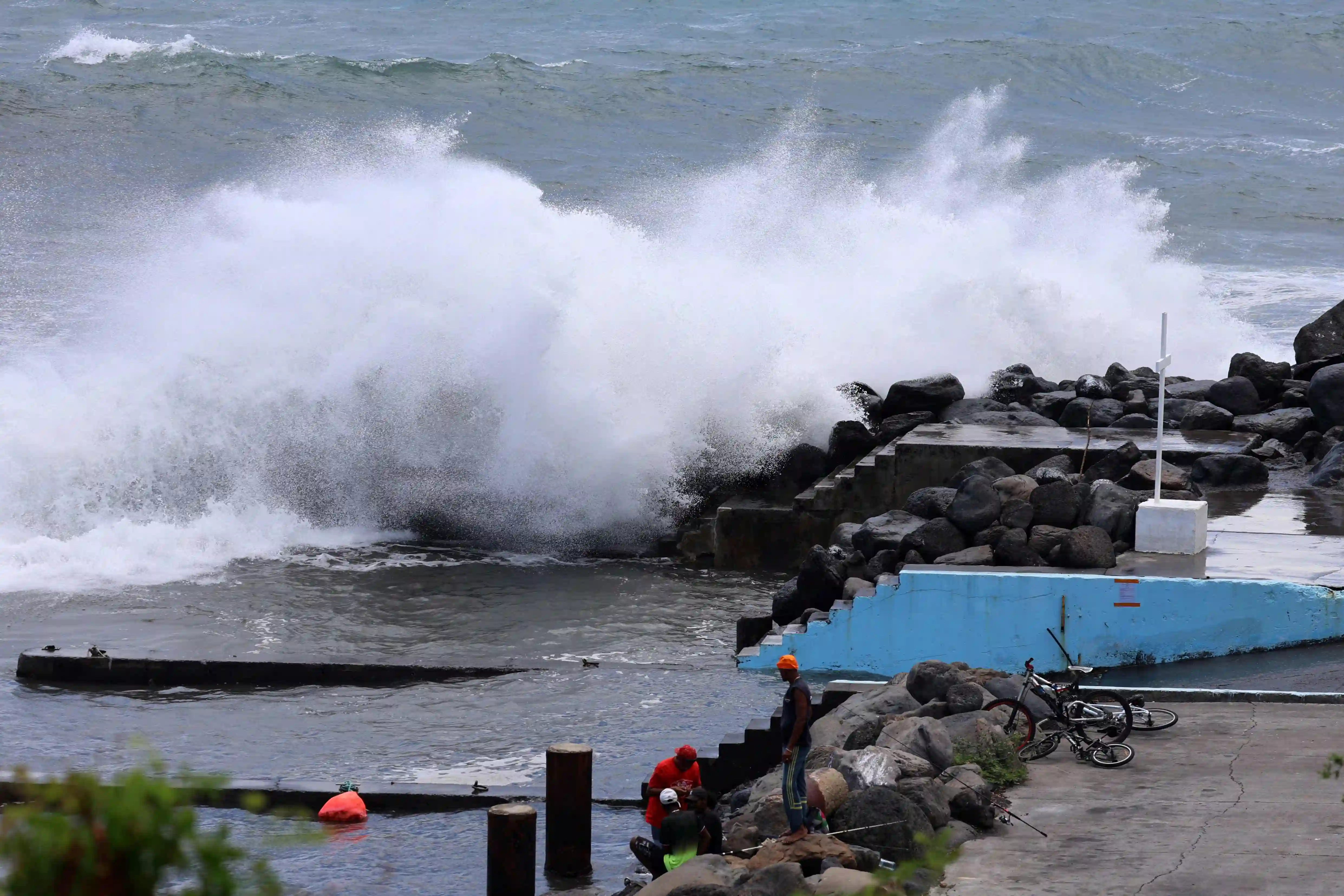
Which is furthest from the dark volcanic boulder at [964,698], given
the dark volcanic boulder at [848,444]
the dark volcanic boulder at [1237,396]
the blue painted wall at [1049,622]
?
the dark volcanic boulder at [1237,396]

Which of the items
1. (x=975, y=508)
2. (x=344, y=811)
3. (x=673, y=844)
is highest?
(x=975, y=508)

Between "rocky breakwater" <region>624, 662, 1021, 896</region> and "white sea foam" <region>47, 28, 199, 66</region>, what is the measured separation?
3918cm

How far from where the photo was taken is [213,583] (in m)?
16.0

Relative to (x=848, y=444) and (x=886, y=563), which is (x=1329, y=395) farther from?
(x=886, y=563)

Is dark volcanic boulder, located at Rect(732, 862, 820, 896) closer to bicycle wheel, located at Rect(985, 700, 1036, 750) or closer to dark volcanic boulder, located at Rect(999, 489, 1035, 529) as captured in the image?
bicycle wheel, located at Rect(985, 700, 1036, 750)

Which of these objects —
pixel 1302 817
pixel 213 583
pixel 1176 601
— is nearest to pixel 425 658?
pixel 213 583

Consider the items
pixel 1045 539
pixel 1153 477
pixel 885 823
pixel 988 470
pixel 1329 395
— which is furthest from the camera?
pixel 1329 395

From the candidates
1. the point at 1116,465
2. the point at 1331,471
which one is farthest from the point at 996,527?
the point at 1331,471

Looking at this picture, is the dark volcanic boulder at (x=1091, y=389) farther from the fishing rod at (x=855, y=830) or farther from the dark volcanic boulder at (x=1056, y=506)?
the fishing rod at (x=855, y=830)

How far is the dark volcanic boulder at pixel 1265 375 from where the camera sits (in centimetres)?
1880

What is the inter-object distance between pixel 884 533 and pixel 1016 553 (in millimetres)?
1524

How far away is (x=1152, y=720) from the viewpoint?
9.86 metres

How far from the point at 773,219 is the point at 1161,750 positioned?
63.4 ft

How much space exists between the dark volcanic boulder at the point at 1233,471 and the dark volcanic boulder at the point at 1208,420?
2.27 meters
